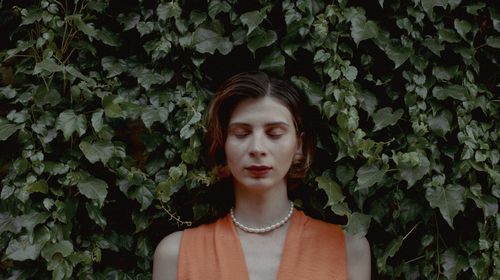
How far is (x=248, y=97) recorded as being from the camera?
2.04 metres

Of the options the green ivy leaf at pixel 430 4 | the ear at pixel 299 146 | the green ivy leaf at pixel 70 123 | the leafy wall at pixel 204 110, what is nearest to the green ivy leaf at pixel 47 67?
the leafy wall at pixel 204 110

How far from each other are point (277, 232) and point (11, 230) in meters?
0.90

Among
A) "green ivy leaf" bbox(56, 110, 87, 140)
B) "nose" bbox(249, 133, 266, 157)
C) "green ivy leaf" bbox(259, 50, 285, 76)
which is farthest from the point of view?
"green ivy leaf" bbox(259, 50, 285, 76)

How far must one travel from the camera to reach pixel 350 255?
6.80 ft

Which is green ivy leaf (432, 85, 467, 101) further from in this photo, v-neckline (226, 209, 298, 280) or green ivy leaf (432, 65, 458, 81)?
v-neckline (226, 209, 298, 280)

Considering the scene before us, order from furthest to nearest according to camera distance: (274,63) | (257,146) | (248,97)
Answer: (274,63)
(248,97)
(257,146)

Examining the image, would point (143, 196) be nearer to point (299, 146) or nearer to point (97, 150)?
point (97, 150)

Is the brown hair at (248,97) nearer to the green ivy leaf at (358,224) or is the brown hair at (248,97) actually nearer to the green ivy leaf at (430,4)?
the green ivy leaf at (358,224)

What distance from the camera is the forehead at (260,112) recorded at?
198 cm

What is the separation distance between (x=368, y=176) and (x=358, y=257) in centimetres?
29

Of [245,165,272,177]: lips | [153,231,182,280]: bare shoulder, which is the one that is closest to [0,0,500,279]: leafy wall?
[153,231,182,280]: bare shoulder

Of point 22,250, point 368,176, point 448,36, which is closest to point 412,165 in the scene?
point 368,176

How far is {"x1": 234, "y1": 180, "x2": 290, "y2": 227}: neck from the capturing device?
2.07 m

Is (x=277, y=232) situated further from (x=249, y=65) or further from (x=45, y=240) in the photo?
(x=45, y=240)
